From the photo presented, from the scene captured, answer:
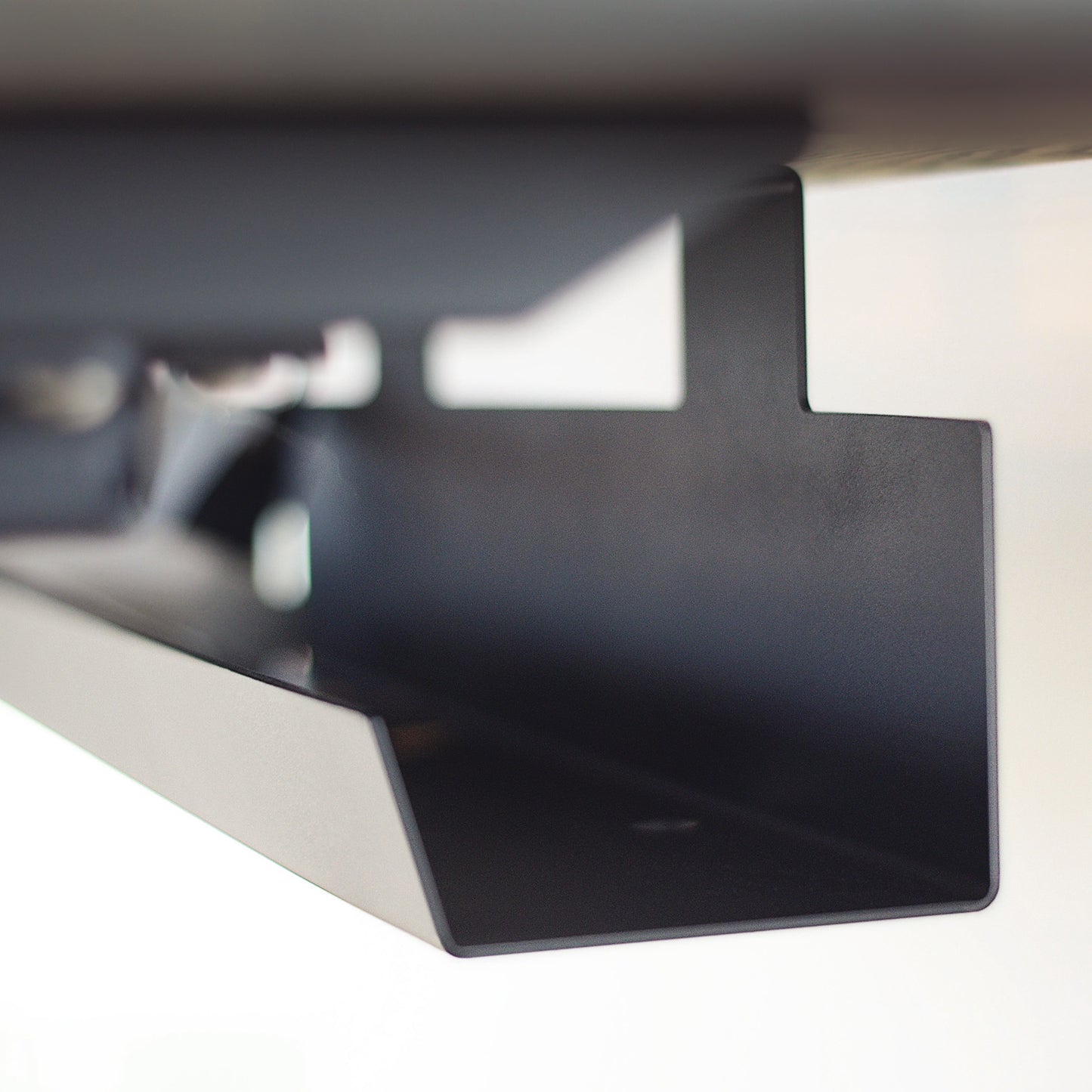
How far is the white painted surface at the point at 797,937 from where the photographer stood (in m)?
1.00

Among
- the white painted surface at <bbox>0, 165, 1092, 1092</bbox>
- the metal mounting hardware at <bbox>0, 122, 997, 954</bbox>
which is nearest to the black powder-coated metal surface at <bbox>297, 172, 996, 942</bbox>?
the metal mounting hardware at <bbox>0, 122, 997, 954</bbox>

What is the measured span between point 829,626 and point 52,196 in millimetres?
306

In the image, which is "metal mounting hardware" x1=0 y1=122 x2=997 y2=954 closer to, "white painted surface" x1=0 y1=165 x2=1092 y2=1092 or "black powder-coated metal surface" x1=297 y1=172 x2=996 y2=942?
"black powder-coated metal surface" x1=297 y1=172 x2=996 y2=942

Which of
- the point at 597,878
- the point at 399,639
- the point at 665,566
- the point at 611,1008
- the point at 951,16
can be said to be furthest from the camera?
the point at 611,1008

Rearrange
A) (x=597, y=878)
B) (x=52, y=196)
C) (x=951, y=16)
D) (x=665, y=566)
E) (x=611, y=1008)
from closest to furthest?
(x=951, y=16)
(x=52, y=196)
(x=597, y=878)
(x=665, y=566)
(x=611, y=1008)

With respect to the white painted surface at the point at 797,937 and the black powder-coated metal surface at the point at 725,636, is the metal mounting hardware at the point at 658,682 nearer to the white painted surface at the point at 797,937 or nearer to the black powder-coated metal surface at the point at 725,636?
the black powder-coated metal surface at the point at 725,636

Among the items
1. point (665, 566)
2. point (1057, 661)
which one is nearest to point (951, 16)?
point (665, 566)

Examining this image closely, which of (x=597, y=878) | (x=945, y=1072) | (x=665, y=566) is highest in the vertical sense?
(x=665, y=566)

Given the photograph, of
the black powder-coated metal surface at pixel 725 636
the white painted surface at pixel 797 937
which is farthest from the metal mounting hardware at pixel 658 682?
the white painted surface at pixel 797 937

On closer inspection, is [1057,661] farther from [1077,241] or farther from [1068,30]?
[1068,30]

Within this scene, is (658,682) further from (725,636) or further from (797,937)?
(797,937)

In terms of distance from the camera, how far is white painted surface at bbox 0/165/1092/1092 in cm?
100

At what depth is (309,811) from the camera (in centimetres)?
43

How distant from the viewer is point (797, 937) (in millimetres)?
1101
